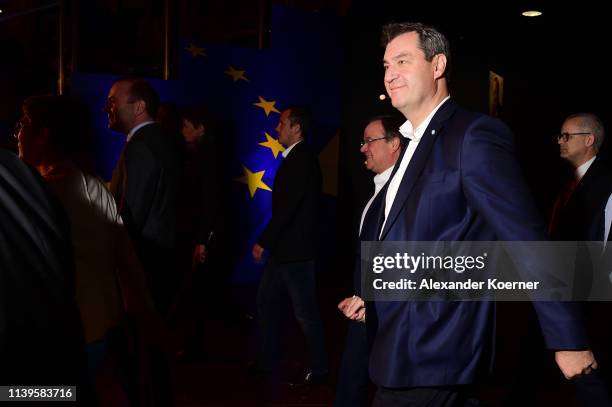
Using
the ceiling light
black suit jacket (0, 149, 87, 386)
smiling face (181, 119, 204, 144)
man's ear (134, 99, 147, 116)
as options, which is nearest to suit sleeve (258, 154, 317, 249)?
smiling face (181, 119, 204, 144)

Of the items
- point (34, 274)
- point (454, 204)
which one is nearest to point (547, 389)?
point (454, 204)

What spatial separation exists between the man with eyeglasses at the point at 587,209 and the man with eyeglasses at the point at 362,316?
1105mm

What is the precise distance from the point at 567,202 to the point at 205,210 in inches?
91.2

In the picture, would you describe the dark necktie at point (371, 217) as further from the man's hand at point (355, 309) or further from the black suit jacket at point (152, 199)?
the black suit jacket at point (152, 199)

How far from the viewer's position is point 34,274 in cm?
81

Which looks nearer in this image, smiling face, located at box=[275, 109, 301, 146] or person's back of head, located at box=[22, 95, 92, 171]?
person's back of head, located at box=[22, 95, 92, 171]

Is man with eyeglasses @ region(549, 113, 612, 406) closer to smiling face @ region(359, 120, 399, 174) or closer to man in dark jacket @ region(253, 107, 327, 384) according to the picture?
smiling face @ region(359, 120, 399, 174)

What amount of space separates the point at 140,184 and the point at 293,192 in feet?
4.02

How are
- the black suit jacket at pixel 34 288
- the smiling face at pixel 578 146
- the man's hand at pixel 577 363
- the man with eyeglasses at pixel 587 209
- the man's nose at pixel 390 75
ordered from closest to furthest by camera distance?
the black suit jacket at pixel 34 288 < the man's hand at pixel 577 363 < the man's nose at pixel 390 75 < the man with eyeglasses at pixel 587 209 < the smiling face at pixel 578 146

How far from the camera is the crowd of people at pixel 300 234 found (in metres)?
0.84

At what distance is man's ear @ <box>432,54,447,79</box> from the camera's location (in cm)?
190

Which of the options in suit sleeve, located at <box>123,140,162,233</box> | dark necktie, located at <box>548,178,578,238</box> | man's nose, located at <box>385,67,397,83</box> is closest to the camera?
man's nose, located at <box>385,67,397,83</box>

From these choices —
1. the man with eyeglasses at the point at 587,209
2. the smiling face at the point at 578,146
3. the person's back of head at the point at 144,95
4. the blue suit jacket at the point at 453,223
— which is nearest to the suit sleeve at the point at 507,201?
the blue suit jacket at the point at 453,223

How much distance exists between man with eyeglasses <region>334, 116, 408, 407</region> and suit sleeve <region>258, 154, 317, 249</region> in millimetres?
890
